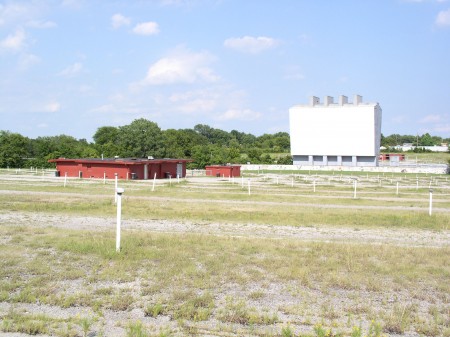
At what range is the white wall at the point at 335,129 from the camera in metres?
96.5

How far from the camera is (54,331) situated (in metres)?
5.77

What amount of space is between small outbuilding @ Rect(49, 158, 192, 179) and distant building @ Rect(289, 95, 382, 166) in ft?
163

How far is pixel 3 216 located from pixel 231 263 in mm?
10998

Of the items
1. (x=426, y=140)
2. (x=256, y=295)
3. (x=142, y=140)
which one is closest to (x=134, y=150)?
(x=142, y=140)

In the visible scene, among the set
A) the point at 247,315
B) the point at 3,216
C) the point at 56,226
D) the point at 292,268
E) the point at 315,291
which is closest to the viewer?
the point at 247,315

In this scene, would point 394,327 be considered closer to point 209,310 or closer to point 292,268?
point 209,310

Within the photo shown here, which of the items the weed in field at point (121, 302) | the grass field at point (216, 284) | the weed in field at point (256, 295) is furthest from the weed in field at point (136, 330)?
the weed in field at point (256, 295)

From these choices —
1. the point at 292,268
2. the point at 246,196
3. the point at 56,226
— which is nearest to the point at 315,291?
the point at 292,268

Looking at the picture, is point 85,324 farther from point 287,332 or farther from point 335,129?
point 335,129

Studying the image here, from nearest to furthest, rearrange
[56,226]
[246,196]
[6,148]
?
[56,226] → [246,196] → [6,148]

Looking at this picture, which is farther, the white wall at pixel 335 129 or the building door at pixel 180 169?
the white wall at pixel 335 129

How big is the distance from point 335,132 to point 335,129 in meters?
0.61

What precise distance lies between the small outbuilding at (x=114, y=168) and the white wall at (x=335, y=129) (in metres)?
49.5

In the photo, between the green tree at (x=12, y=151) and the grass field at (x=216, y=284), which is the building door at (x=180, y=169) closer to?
the green tree at (x=12, y=151)
